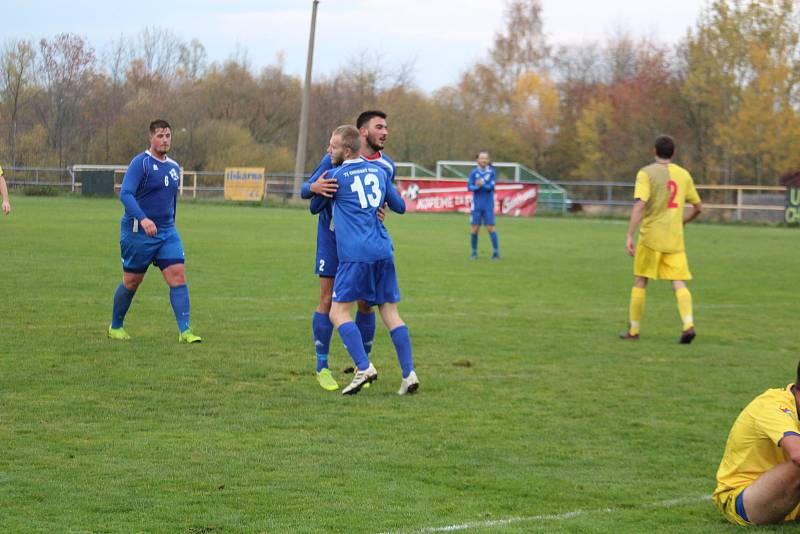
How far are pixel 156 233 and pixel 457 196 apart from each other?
110 feet

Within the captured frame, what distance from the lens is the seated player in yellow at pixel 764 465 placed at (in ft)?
16.3

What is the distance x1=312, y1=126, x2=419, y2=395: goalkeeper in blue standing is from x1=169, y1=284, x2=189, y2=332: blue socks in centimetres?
265

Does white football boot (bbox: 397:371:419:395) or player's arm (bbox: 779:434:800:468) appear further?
white football boot (bbox: 397:371:419:395)

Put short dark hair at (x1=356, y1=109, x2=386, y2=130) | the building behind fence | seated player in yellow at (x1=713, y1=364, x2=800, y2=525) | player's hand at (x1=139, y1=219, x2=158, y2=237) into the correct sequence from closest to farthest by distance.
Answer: seated player in yellow at (x1=713, y1=364, x2=800, y2=525) → short dark hair at (x1=356, y1=109, x2=386, y2=130) → player's hand at (x1=139, y1=219, x2=158, y2=237) → the building behind fence

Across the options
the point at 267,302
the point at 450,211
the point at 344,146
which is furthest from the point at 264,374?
the point at 450,211

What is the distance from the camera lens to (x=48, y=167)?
4406cm

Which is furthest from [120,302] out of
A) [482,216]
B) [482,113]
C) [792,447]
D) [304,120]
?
[482,113]

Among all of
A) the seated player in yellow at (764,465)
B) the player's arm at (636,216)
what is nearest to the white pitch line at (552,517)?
the seated player in yellow at (764,465)

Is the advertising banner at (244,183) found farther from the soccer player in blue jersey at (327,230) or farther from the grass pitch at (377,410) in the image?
the soccer player in blue jersey at (327,230)

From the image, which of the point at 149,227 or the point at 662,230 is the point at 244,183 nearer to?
the point at 662,230

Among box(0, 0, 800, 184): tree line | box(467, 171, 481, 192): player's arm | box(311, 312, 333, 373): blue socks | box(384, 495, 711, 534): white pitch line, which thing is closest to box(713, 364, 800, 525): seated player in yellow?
box(384, 495, 711, 534): white pitch line

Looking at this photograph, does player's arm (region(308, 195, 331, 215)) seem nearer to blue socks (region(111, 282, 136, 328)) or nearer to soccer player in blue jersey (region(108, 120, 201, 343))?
soccer player in blue jersey (region(108, 120, 201, 343))

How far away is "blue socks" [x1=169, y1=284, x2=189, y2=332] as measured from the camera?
10320 millimetres

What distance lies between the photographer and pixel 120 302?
34.2 feet
